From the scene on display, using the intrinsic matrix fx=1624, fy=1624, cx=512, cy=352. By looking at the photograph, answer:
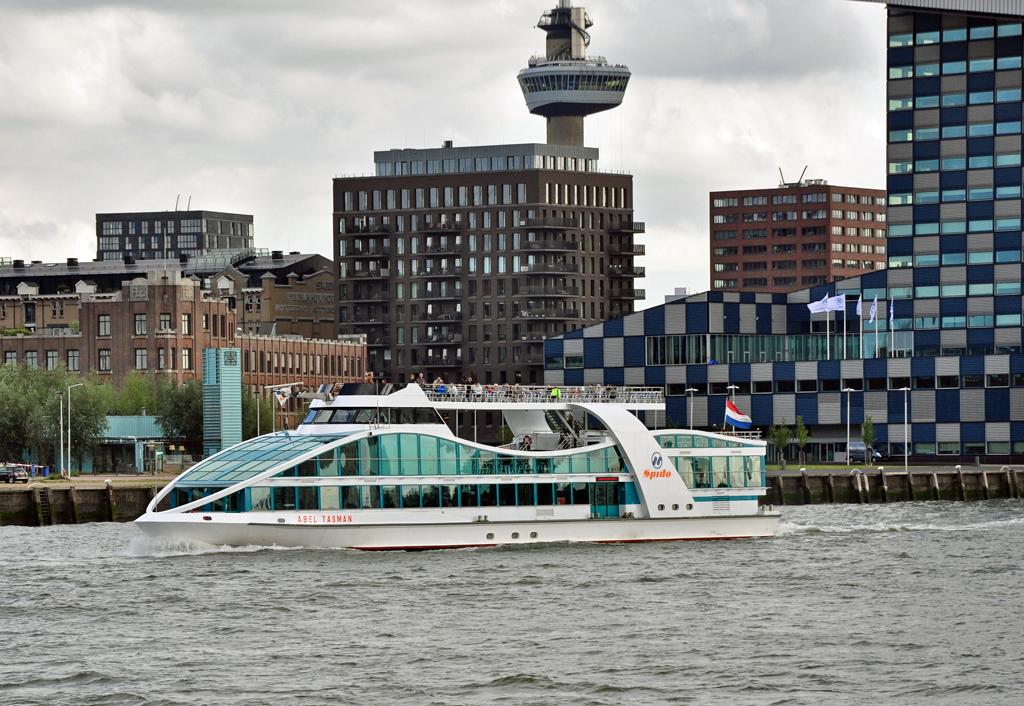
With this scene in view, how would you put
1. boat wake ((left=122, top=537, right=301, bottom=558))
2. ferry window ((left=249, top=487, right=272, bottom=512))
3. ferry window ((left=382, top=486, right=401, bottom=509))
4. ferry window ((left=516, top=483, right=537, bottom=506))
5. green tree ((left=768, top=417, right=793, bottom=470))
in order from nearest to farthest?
boat wake ((left=122, top=537, right=301, bottom=558))
ferry window ((left=249, top=487, right=272, bottom=512))
ferry window ((left=382, top=486, right=401, bottom=509))
ferry window ((left=516, top=483, right=537, bottom=506))
green tree ((left=768, top=417, right=793, bottom=470))

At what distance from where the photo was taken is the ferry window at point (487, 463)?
62562 mm

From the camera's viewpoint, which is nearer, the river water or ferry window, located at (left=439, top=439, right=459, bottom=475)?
the river water

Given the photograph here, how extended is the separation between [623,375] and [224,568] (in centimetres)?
9927

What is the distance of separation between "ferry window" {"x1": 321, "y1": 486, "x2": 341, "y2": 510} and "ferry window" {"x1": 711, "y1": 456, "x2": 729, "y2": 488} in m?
16.2

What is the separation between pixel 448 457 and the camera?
6212 centimetres

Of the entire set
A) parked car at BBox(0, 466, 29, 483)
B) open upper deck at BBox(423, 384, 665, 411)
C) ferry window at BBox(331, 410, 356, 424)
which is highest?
open upper deck at BBox(423, 384, 665, 411)

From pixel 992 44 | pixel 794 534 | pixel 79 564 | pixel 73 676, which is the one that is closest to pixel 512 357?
pixel 992 44

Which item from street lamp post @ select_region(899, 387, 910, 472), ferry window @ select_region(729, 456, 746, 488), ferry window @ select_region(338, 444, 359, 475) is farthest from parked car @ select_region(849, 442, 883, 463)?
ferry window @ select_region(338, 444, 359, 475)

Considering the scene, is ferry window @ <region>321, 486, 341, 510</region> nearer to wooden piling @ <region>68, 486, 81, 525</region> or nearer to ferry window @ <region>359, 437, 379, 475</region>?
ferry window @ <region>359, 437, 379, 475</region>

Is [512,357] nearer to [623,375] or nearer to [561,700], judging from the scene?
[623,375]

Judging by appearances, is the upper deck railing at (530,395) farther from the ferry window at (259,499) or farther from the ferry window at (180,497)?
the ferry window at (180,497)

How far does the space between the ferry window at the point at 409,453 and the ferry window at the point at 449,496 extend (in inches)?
51.5

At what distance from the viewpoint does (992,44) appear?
501ft

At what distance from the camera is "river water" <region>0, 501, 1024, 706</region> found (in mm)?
38750
